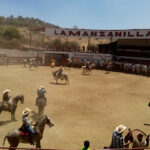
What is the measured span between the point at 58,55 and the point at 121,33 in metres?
11.0

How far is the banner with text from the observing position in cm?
3022

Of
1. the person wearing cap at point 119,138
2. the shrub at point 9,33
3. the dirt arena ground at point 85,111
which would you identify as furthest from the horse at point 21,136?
the shrub at point 9,33

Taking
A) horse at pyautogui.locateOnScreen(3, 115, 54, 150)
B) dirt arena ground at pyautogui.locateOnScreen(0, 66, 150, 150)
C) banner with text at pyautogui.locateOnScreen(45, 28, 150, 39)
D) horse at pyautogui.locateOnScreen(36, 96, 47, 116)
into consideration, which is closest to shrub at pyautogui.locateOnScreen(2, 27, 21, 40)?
banner with text at pyautogui.locateOnScreen(45, 28, 150, 39)

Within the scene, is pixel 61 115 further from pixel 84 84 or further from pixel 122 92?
pixel 84 84

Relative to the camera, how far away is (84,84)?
20.1 metres

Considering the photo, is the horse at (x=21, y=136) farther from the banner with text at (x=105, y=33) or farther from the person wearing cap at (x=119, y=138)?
the banner with text at (x=105, y=33)

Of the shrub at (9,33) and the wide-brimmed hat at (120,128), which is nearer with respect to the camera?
the wide-brimmed hat at (120,128)

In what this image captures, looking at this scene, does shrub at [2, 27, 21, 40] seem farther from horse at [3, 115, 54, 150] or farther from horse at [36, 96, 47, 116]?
horse at [3, 115, 54, 150]

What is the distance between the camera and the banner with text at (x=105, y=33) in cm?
3022

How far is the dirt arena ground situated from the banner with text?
1247 cm

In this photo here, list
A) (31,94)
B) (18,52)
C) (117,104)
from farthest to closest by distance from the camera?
(18,52) → (31,94) → (117,104)

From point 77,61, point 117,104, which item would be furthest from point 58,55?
point 117,104

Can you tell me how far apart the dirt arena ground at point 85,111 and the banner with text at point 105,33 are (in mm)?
12472

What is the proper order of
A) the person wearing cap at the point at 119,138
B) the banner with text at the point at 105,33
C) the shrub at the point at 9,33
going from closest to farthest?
the person wearing cap at the point at 119,138 < the banner with text at the point at 105,33 < the shrub at the point at 9,33
